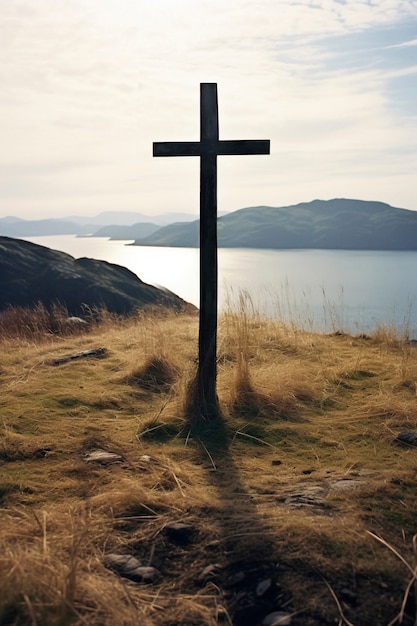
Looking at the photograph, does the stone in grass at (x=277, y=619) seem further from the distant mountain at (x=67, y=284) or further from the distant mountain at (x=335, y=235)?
the distant mountain at (x=335, y=235)

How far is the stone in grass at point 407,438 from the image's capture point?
5301mm

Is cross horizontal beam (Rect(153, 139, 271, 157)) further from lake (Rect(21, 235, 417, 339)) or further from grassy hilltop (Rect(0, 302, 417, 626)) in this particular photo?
lake (Rect(21, 235, 417, 339))

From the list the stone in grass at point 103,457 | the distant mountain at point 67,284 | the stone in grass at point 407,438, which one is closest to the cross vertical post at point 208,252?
the stone in grass at point 103,457

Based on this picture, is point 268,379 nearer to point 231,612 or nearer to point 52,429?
point 52,429

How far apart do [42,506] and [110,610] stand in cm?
163

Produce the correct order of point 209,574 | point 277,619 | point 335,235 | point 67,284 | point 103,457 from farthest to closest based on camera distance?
point 335,235
point 67,284
point 103,457
point 209,574
point 277,619

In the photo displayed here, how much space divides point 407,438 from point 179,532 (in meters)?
2.75

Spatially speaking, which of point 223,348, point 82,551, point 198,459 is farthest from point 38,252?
→ point 82,551

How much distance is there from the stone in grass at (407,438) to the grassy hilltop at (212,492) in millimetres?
114

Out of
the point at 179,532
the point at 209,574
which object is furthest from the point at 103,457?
the point at 209,574

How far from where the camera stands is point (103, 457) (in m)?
4.95

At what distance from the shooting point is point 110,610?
101 inches

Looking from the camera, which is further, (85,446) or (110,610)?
(85,446)

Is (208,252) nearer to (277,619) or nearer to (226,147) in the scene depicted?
(226,147)
